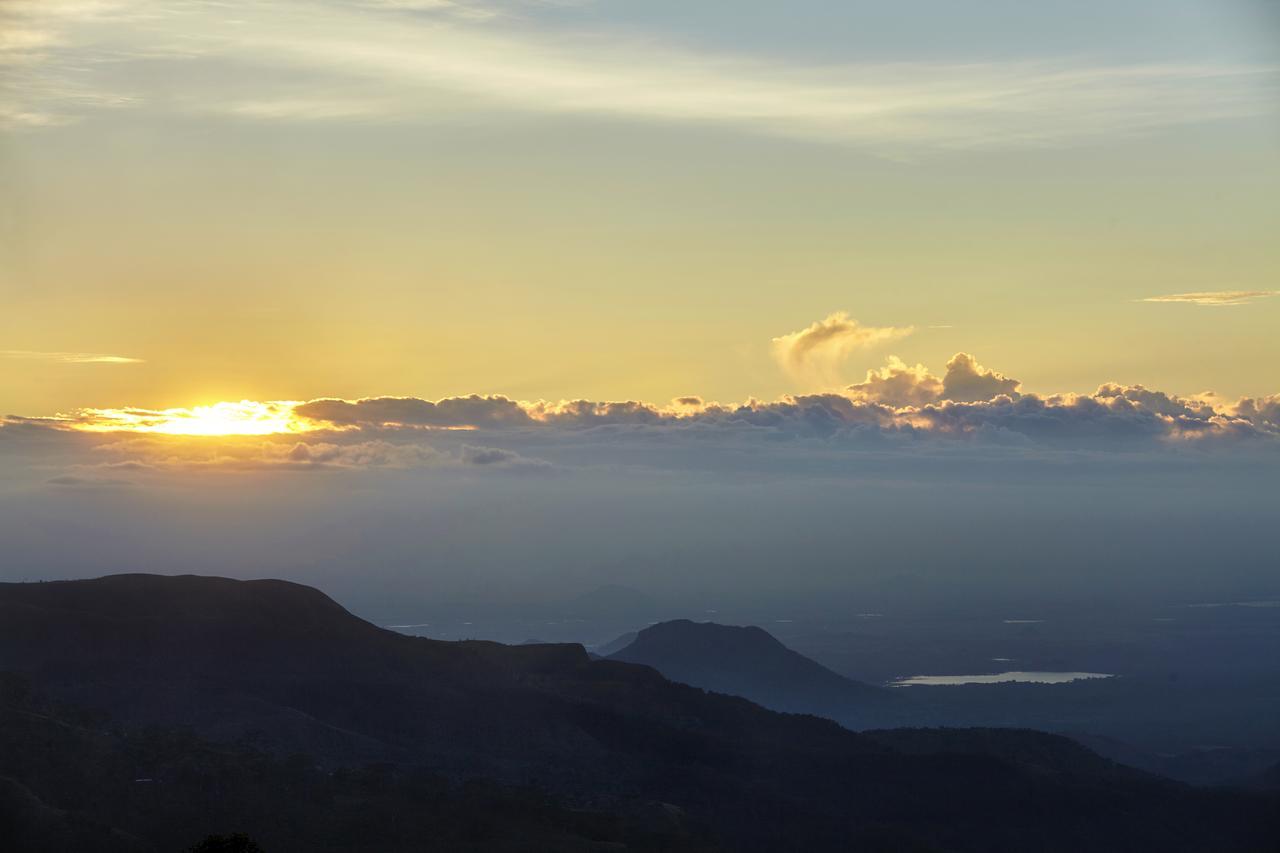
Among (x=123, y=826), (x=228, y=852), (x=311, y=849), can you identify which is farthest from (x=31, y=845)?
(x=228, y=852)

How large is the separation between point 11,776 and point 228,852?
7264 centimetres

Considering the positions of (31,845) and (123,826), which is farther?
(123,826)

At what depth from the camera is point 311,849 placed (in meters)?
193

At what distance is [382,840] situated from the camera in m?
199

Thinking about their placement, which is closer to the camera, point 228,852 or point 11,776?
point 228,852

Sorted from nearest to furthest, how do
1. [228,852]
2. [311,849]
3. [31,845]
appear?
[228,852] → [31,845] → [311,849]

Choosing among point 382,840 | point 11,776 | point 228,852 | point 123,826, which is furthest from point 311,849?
point 228,852

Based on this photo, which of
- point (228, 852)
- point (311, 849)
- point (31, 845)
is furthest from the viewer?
point (311, 849)

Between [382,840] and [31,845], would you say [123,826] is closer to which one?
[31,845]

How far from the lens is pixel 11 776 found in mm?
199000

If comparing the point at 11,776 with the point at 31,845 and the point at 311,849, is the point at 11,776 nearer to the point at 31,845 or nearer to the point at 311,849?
the point at 31,845

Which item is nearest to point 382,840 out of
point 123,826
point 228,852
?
point 123,826

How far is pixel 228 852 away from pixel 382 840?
2391 inches

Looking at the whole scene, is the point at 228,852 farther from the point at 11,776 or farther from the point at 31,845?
the point at 11,776
